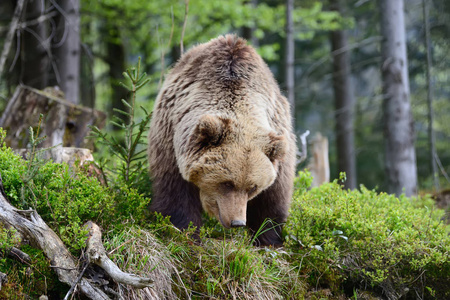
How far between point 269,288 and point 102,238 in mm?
1534

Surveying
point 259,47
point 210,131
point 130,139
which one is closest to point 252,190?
point 210,131

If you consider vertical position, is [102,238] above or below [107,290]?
above

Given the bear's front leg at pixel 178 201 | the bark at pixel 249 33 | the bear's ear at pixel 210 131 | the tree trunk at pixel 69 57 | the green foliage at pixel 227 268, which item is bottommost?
the green foliage at pixel 227 268

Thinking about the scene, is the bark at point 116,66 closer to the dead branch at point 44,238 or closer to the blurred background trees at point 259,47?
the blurred background trees at point 259,47

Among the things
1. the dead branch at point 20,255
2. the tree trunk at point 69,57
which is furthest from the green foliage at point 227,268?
the tree trunk at point 69,57

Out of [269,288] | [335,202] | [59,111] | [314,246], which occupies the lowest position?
[269,288]

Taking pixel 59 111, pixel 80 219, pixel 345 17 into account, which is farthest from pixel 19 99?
pixel 345 17

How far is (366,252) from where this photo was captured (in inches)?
175

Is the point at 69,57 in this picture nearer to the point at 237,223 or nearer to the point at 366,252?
the point at 237,223

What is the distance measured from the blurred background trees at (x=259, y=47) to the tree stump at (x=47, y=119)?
9.52 feet

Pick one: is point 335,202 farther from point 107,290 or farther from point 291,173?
point 107,290

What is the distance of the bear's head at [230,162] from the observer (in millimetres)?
4004

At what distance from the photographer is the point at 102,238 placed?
4020 millimetres

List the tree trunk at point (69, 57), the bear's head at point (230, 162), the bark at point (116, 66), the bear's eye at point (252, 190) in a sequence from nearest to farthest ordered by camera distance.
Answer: the bear's head at point (230, 162) → the bear's eye at point (252, 190) → the tree trunk at point (69, 57) → the bark at point (116, 66)
